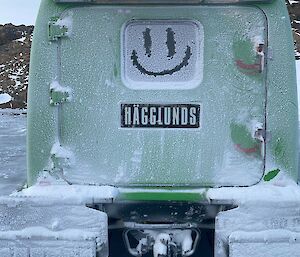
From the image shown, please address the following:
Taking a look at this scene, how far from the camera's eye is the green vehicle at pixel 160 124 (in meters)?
2.88

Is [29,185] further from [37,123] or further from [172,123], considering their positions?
[172,123]

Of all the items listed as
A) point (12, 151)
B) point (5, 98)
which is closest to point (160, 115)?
point (12, 151)

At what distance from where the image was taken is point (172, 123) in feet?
9.86

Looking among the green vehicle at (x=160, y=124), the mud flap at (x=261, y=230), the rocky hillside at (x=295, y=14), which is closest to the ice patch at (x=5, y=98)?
the rocky hillside at (x=295, y=14)

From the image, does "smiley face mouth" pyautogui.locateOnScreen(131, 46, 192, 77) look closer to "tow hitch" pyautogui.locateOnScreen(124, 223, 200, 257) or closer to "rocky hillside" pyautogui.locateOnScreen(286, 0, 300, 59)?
"tow hitch" pyautogui.locateOnScreen(124, 223, 200, 257)

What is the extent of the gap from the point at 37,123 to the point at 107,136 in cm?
35

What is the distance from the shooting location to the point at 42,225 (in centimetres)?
289

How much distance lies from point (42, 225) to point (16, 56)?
1409 centimetres

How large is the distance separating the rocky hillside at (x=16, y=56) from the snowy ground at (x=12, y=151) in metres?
3.58

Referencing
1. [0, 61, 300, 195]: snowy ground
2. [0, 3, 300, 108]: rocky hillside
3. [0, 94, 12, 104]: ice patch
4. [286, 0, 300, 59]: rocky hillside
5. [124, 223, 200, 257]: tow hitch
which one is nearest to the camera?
[124, 223, 200, 257]: tow hitch

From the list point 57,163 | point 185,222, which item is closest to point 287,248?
point 185,222

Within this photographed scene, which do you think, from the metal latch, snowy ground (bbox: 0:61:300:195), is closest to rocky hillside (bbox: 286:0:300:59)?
snowy ground (bbox: 0:61:300:195)

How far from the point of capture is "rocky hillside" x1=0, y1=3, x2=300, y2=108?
13.4m

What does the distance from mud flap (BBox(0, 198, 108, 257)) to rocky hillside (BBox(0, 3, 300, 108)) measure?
960 cm
